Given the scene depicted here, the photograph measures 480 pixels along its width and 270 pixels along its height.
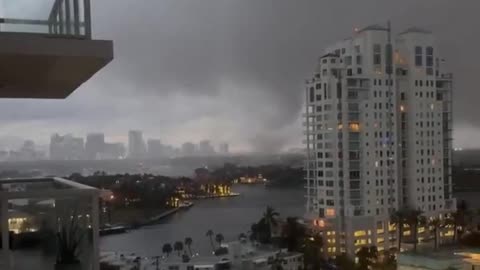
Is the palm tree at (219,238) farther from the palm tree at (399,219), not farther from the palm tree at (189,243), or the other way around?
the palm tree at (399,219)

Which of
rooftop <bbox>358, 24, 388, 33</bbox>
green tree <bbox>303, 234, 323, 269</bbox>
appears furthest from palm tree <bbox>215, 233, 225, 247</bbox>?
rooftop <bbox>358, 24, 388, 33</bbox>

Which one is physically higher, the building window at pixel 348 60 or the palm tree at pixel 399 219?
the building window at pixel 348 60

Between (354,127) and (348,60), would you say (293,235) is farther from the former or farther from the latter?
(348,60)

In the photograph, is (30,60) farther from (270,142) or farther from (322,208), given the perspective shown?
(270,142)

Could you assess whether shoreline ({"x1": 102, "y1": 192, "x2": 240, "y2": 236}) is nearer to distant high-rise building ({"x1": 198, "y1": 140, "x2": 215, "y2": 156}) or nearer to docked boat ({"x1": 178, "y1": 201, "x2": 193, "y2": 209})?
docked boat ({"x1": 178, "y1": 201, "x2": 193, "y2": 209})

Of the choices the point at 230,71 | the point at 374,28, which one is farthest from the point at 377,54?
the point at 230,71

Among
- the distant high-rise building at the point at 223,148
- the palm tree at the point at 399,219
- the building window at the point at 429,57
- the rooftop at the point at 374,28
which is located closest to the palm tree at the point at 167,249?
the distant high-rise building at the point at 223,148
